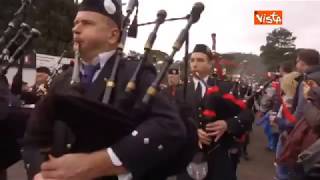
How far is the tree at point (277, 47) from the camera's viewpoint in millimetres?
77144

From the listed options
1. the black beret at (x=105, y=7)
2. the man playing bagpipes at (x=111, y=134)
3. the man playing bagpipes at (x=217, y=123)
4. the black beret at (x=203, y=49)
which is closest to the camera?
the man playing bagpipes at (x=111, y=134)

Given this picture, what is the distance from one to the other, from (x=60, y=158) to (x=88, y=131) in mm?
168

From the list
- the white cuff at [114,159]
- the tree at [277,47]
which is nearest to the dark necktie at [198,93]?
the white cuff at [114,159]

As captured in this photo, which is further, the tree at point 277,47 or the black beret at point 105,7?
the tree at point 277,47

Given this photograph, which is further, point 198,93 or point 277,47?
point 277,47

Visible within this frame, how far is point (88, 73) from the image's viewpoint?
7.64ft

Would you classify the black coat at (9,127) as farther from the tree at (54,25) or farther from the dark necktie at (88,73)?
the tree at (54,25)

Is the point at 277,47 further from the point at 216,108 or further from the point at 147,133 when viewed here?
the point at 147,133

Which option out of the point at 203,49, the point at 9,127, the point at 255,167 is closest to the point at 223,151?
the point at 203,49

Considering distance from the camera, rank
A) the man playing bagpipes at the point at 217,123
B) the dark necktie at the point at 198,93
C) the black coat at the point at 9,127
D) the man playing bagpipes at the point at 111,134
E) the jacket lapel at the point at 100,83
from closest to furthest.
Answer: the man playing bagpipes at the point at 111,134 < the jacket lapel at the point at 100,83 < the black coat at the point at 9,127 < the man playing bagpipes at the point at 217,123 < the dark necktie at the point at 198,93

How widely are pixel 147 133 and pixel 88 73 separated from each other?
1.76 ft

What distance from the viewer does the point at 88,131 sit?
2006mm

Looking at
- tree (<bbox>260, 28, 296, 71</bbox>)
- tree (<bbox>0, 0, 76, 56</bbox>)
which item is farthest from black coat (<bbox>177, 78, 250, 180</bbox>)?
tree (<bbox>260, 28, 296, 71</bbox>)

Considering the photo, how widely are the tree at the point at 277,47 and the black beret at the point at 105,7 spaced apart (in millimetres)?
73658
